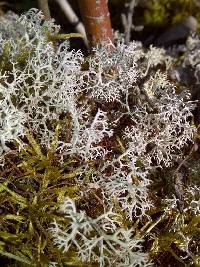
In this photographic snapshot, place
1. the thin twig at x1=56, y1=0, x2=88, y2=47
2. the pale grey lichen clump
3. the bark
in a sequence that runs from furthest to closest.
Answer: the thin twig at x1=56, y1=0, x2=88, y2=47 < the bark < the pale grey lichen clump

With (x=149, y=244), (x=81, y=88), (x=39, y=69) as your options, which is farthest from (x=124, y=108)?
(x=149, y=244)

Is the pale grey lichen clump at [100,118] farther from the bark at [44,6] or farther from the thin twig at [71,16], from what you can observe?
the thin twig at [71,16]

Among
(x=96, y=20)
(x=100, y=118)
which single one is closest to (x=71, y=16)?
(x=96, y=20)

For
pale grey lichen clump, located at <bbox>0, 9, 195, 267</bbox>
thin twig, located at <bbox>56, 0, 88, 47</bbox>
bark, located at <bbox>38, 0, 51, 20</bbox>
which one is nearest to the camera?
pale grey lichen clump, located at <bbox>0, 9, 195, 267</bbox>

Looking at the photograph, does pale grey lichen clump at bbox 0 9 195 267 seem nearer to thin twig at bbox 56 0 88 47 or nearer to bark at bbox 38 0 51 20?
bark at bbox 38 0 51 20

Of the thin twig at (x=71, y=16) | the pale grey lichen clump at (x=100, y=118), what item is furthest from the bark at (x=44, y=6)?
the thin twig at (x=71, y=16)

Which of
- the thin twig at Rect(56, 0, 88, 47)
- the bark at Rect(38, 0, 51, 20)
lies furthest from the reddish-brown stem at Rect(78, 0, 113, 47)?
the thin twig at Rect(56, 0, 88, 47)

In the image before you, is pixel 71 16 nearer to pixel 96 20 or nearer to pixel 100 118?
pixel 96 20
